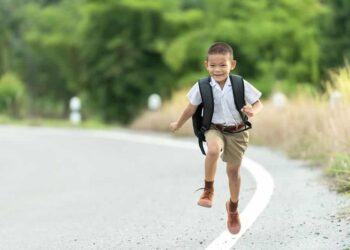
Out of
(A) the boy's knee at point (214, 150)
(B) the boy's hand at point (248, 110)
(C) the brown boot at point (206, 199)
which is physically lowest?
(C) the brown boot at point (206, 199)

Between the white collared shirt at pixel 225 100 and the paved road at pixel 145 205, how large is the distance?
91 centimetres

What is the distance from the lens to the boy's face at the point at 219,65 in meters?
5.86

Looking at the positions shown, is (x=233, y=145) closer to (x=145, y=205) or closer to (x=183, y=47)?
(x=145, y=205)

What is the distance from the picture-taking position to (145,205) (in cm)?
804

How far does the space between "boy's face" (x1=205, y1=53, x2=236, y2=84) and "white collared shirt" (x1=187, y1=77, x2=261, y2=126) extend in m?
0.09

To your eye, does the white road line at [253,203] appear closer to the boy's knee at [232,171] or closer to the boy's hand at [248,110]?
the boy's knee at [232,171]

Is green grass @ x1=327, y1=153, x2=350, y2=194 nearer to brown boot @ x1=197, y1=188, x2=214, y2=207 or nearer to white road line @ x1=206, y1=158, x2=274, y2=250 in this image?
white road line @ x1=206, y1=158, x2=274, y2=250

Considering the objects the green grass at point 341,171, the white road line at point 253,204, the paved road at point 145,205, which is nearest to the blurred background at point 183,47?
the paved road at point 145,205

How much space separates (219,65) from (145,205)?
257cm

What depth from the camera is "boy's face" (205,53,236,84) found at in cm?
586

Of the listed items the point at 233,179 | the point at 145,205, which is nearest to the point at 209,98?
the point at 233,179

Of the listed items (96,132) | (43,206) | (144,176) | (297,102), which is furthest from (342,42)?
(43,206)

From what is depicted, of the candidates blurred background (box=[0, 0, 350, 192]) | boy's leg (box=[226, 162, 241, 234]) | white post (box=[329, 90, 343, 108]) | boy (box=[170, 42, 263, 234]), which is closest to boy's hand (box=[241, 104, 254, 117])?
boy (box=[170, 42, 263, 234])

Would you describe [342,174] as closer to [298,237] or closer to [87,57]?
[298,237]
